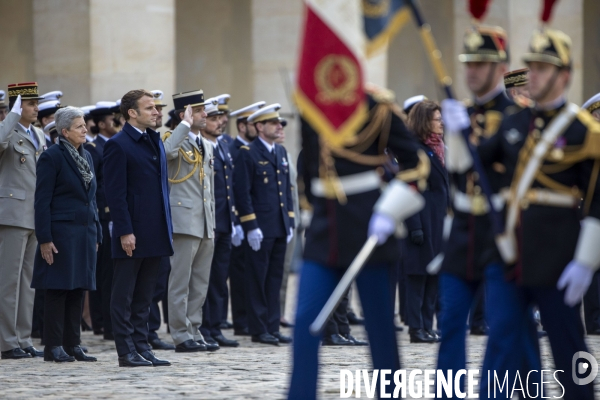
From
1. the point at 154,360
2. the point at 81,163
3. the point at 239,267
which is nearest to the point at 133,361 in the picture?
the point at 154,360

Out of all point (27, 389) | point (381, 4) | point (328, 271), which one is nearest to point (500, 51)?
point (381, 4)

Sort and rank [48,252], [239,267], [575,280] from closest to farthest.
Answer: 1. [575,280]
2. [48,252]
3. [239,267]

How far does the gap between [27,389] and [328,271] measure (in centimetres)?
275

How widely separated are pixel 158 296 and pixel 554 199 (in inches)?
225

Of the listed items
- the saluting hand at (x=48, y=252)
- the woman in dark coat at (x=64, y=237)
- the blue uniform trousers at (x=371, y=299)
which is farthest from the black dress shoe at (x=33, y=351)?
the blue uniform trousers at (x=371, y=299)

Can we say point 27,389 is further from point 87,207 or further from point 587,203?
point 587,203

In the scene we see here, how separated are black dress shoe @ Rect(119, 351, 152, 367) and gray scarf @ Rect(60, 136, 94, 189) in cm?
134

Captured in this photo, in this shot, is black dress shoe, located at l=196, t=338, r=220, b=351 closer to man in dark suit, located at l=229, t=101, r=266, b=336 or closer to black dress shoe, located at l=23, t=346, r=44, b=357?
black dress shoe, located at l=23, t=346, r=44, b=357

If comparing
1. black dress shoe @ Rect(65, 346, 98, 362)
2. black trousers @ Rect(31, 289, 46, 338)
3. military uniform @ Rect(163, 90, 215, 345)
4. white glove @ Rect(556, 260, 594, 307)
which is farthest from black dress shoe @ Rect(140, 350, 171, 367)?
white glove @ Rect(556, 260, 594, 307)

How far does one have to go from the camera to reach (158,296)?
1020cm

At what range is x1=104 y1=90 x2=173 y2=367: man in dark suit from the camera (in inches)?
327

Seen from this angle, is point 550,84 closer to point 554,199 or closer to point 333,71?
point 554,199

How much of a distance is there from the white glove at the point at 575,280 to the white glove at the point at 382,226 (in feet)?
2.46

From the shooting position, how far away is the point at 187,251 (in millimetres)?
9523
